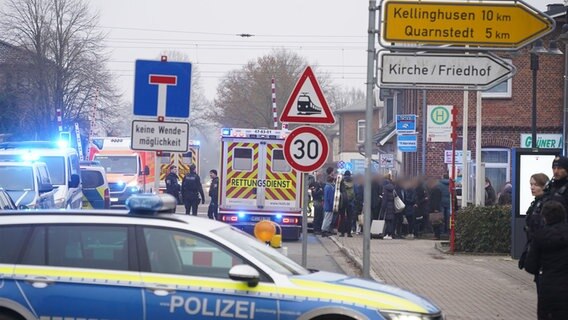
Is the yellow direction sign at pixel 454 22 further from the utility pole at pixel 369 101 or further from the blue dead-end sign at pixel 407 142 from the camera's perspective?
the blue dead-end sign at pixel 407 142

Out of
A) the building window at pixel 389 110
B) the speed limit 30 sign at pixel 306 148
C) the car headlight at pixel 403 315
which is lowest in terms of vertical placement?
the car headlight at pixel 403 315

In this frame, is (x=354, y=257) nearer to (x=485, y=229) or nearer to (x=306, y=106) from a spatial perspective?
(x=485, y=229)

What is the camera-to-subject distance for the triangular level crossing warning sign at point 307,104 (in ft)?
39.9

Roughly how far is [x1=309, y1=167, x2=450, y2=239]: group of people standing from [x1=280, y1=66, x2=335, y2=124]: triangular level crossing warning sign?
46.0ft

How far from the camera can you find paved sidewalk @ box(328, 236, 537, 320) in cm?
1305

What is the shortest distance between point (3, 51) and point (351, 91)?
303 feet

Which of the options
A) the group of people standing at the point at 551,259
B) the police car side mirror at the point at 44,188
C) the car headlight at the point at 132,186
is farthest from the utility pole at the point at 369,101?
the car headlight at the point at 132,186

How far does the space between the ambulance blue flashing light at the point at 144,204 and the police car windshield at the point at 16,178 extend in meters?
11.5

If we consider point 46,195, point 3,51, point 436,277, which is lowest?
point 436,277

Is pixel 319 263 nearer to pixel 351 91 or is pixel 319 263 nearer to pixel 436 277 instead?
pixel 436 277

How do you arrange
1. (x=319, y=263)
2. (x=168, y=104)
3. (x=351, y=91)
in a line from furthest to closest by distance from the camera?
1. (x=351, y=91)
2. (x=319, y=263)
3. (x=168, y=104)

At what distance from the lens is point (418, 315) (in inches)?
304

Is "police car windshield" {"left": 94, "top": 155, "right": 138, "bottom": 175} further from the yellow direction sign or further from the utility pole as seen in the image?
the yellow direction sign

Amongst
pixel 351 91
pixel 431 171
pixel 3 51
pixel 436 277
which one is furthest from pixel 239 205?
pixel 351 91
